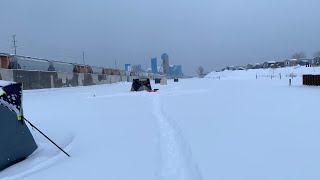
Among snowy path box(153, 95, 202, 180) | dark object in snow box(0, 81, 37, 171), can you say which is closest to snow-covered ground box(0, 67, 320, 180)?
snowy path box(153, 95, 202, 180)

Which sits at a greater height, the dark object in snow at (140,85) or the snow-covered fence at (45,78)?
the snow-covered fence at (45,78)

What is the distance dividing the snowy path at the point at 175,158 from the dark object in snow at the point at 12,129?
2.78 meters

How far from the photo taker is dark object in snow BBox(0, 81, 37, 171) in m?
6.36

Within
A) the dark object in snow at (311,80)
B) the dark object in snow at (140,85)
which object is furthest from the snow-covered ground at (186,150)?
the dark object in snow at (311,80)

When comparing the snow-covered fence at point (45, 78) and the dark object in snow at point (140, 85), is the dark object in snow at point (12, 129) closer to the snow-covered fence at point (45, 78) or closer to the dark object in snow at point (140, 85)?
the snow-covered fence at point (45, 78)

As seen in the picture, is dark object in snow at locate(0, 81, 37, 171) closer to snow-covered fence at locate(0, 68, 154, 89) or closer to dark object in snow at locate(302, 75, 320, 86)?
snow-covered fence at locate(0, 68, 154, 89)

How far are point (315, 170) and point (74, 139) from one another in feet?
18.1

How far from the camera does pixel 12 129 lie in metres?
6.63

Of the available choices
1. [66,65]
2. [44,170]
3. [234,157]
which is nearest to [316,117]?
[234,157]

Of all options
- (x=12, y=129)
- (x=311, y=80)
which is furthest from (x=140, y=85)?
(x=12, y=129)

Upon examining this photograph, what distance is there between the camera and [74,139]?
327 inches

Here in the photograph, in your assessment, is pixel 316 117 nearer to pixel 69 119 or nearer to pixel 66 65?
pixel 69 119

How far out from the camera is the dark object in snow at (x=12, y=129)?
6363 mm

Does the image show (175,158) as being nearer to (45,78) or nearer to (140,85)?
(140,85)
